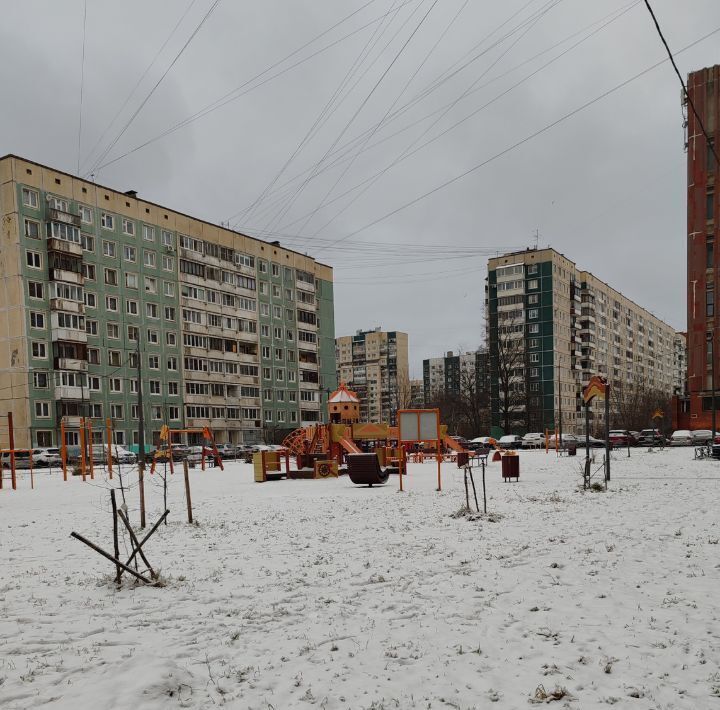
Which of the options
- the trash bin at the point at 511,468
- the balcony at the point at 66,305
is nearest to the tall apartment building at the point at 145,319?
the balcony at the point at 66,305

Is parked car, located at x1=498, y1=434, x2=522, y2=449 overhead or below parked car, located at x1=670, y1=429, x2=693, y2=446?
below

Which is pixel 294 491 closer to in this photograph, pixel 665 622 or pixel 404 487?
pixel 404 487

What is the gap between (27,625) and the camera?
662 centimetres

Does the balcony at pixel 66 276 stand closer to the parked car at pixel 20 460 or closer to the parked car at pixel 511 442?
the parked car at pixel 20 460

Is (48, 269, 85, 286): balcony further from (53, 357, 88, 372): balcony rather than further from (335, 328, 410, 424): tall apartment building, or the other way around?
(335, 328, 410, 424): tall apartment building

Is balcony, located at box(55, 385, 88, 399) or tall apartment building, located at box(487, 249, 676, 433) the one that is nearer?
balcony, located at box(55, 385, 88, 399)

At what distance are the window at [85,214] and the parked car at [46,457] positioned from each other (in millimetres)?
21821

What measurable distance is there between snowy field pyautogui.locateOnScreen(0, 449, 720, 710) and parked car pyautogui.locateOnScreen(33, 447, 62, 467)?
3796cm

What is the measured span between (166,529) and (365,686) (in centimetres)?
853

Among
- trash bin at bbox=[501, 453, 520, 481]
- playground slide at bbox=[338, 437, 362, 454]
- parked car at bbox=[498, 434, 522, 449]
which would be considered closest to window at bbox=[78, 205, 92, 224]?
playground slide at bbox=[338, 437, 362, 454]

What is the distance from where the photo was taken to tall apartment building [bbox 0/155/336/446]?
5347 centimetres

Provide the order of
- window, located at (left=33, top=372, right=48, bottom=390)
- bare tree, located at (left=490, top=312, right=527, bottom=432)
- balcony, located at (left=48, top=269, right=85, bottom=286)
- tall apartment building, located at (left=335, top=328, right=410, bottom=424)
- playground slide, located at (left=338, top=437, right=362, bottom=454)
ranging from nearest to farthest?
playground slide, located at (left=338, top=437, right=362, bottom=454) < window, located at (left=33, top=372, right=48, bottom=390) < balcony, located at (left=48, top=269, right=85, bottom=286) < bare tree, located at (left=490, top=312, right=527, bottom=432) < tall apartment building, located at (left=335, top=328, right=410, bottom=424)

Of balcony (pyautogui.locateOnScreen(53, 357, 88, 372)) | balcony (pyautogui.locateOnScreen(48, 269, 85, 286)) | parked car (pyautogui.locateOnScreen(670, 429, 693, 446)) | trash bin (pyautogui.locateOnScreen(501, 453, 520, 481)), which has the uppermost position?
balcony (pyautogui.locateOnScreen(48, 269, 85, 286))

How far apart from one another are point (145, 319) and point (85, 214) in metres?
11.4
